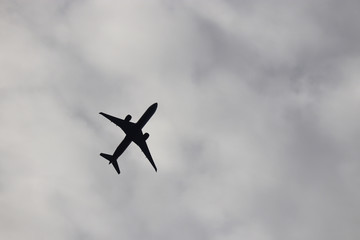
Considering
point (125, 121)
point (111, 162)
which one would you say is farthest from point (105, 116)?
point (111, 162)

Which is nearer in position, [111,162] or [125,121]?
[125,121]

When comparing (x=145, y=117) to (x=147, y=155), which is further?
(x=147, y=155)

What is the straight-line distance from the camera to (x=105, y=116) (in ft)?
318

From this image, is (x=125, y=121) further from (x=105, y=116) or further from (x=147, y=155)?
(x=147, y=155)

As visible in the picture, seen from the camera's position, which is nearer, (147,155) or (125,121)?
(125,121)

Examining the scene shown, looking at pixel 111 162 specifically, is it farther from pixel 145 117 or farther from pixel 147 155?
pixel 145 117

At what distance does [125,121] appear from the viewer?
315 ft

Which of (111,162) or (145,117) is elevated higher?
(145,117)

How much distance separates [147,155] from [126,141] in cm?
704

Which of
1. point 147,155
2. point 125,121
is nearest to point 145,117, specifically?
point 125,121

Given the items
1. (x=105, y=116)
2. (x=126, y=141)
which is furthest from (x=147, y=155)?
(x=105, y=116)

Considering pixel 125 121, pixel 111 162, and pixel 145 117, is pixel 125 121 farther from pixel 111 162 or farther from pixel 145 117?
pixel 111 162

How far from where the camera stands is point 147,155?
102438 millimetres

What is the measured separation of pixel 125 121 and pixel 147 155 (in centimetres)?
1212
